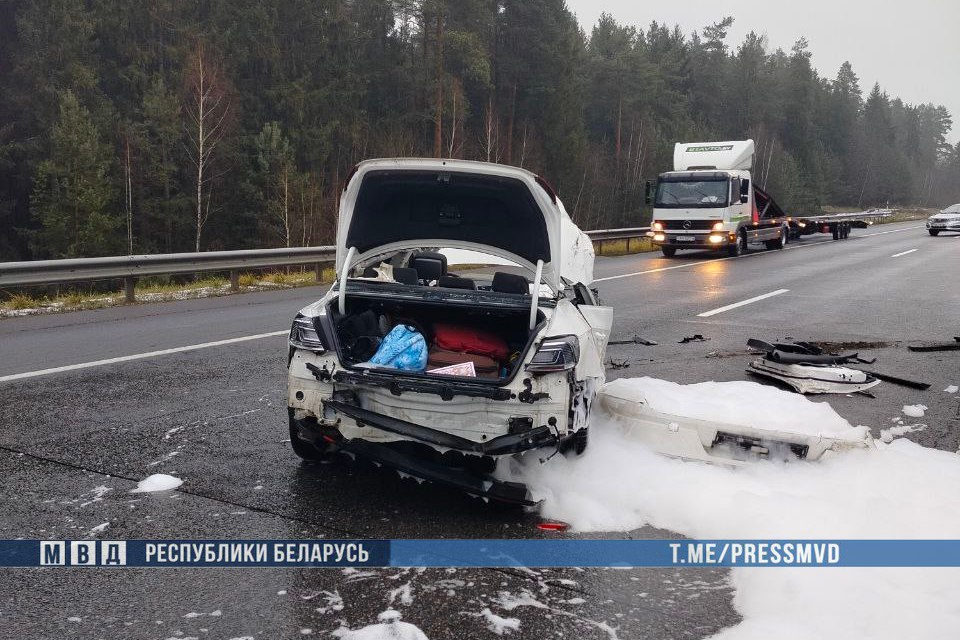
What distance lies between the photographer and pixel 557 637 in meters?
3.13

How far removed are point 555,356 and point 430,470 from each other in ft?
2.94

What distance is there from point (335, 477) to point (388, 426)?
0.80 metres

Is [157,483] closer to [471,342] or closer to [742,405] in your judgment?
[471,342]

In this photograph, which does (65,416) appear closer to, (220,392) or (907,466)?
(220,392)

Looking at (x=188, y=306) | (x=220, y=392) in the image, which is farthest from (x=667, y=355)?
(x=188, y=306)

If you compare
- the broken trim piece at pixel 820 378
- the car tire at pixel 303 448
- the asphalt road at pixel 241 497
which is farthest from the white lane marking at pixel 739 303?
the car tire at pixel 303 448

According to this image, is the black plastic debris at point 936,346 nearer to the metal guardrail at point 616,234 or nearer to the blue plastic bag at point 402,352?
the blue plastic bag at point 402,352

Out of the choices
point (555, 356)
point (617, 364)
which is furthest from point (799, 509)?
point (617, 364)

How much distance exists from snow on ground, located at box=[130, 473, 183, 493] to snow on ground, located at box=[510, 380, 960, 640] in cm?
196

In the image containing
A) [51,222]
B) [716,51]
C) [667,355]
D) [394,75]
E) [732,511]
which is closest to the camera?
[732,511]

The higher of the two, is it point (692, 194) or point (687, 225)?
point (692, 194)

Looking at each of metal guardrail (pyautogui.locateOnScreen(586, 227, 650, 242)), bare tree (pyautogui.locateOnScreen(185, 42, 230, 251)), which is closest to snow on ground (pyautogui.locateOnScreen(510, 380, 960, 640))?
metal guardrail (pyautogui.locateOnScreen(586, 227, 650, 242))

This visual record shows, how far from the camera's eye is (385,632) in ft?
10.2

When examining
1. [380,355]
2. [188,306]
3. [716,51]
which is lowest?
[188,306]
